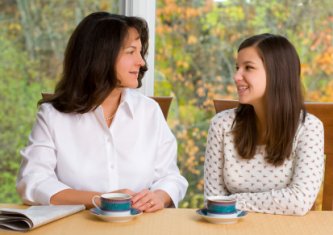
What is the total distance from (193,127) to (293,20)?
2.31 feet

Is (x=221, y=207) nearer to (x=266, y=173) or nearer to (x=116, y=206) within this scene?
(x=116, y=206)

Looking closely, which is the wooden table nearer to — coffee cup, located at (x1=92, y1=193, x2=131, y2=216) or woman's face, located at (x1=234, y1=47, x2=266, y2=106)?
coffee cup, located at (x1=92, y1=193, x2=131, y2=216)

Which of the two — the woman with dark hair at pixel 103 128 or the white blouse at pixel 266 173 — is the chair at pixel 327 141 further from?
the woman with dark hair at pixel 103 128

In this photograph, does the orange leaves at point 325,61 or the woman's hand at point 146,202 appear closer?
the woman's hand at point 146,202

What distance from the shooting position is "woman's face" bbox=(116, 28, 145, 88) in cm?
230

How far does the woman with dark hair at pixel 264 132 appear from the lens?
7.23ft

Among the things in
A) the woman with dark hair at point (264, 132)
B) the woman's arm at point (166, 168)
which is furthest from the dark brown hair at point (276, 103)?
the woman's arm at point (166, 168)

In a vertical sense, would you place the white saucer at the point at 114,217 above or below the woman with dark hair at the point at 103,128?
below

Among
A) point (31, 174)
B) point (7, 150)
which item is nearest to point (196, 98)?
point (7, 150)

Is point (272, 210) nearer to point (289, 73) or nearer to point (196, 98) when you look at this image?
point (289, 73)

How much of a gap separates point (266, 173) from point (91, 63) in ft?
2.30

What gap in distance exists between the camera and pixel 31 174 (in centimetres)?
213

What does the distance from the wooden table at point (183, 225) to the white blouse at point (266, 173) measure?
0.62ft

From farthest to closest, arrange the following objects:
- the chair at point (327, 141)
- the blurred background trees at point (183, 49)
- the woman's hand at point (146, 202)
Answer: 1. the blurred background trees at point (183, 49)
2. the chair at point (327, 141)
3. the woman's hand at point (146, 202)
